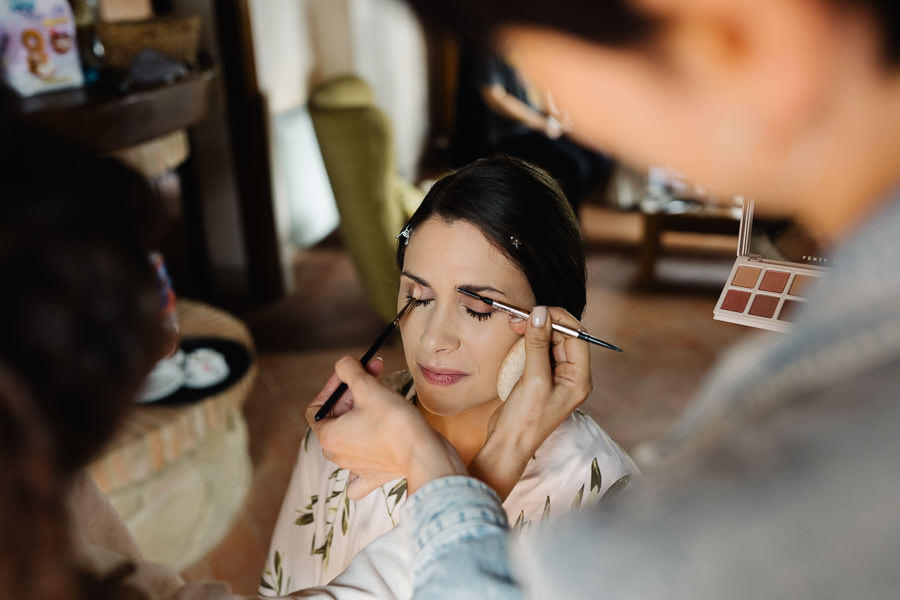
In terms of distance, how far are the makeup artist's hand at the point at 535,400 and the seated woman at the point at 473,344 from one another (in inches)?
8.0

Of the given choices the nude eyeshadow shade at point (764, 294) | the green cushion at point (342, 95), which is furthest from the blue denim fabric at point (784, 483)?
the green cushion at point (342, 95)

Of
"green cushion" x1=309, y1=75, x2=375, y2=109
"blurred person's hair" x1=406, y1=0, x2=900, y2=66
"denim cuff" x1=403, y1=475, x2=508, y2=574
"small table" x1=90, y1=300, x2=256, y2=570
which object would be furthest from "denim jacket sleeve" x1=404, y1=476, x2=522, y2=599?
"green cushion" x1=309, y1=75, x2=375, y2=109

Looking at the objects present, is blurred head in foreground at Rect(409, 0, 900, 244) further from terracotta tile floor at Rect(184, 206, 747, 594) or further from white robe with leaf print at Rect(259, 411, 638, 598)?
terracotta tile floor at Rect(184, 206, 747, 594)

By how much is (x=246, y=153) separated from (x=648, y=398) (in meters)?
2.03

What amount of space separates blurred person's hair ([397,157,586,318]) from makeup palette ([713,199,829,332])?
0.33 m

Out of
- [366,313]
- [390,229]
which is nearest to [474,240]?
[390,229]

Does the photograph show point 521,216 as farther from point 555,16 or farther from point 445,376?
point 555,16

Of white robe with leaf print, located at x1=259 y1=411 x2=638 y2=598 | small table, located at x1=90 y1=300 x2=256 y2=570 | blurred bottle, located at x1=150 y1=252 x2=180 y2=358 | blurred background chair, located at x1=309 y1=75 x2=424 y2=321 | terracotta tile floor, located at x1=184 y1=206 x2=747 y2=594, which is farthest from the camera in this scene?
blurred background chair, located at x1=309 y1=75 x2=424 y2=321

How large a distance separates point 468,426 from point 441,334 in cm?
18

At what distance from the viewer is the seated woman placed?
1230mm

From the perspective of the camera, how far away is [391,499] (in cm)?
122

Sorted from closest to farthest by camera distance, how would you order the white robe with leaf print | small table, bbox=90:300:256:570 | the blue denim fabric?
the blue denim fabric
the white robe with leaf print
small table, bbox=90:300:256:570

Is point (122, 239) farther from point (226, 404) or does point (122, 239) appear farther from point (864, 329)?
point (226, 404)

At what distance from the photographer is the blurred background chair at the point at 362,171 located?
9.20 ft
